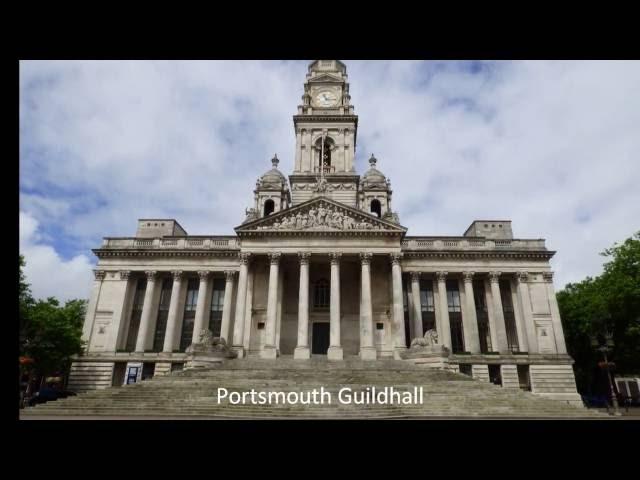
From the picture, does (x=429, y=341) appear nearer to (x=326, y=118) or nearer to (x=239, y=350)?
(x=239, y=350)

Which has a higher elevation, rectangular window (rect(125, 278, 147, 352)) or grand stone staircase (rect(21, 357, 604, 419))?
rectangular window (rect(125, 278, 147, 352))

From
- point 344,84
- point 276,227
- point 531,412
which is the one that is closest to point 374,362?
point 531,412

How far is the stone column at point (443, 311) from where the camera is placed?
37.3 meters

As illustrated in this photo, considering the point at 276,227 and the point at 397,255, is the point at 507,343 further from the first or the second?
the point at 276,227

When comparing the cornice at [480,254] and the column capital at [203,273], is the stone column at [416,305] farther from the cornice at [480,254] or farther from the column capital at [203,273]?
the column capital at [203,273]

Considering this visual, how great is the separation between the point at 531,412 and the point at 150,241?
35845 mm

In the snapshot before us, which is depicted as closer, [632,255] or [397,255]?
[632,255]

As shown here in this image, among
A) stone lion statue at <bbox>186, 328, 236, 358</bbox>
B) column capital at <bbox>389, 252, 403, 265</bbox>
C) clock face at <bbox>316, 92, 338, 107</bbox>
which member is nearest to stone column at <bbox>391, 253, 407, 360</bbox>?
column capital at <bbox>389, 252, 403, 265</bbox>

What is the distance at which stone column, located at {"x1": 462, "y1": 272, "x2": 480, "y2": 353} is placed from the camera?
36.9 m

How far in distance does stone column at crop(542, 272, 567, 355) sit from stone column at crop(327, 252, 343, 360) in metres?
20.4

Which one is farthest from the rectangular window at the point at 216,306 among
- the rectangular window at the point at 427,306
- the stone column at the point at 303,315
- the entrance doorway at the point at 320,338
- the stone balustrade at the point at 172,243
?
the rectangular window at the point at 427,306

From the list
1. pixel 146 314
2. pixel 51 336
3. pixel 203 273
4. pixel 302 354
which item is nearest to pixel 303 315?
pixel 302 354

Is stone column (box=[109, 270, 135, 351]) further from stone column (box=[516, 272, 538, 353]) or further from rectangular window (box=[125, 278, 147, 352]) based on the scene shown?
stone column (box=[516, 272, 538, 353])

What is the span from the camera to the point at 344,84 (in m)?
51.4
